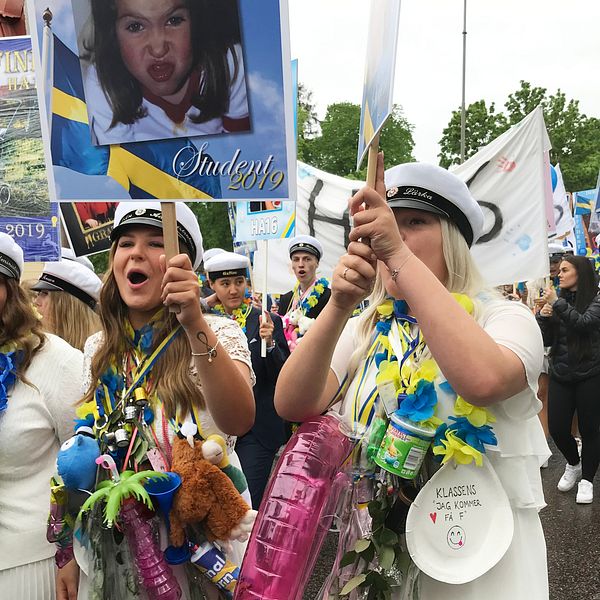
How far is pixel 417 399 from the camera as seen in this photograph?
181 cm

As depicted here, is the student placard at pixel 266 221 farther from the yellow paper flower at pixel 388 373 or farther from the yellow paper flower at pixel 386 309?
the yellow paper flower at pixel 388 373

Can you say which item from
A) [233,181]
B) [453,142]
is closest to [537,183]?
[233,181]

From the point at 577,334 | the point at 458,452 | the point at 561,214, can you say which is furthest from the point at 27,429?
the point at 561,214

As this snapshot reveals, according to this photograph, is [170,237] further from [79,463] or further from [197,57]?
[79,463]

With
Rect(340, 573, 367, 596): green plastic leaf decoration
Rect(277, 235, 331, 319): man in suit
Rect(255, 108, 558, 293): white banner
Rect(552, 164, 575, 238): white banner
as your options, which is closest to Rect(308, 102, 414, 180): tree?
Rect(552, 164, 575, 238): white banner

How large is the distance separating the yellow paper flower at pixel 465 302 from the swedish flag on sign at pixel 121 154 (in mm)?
732

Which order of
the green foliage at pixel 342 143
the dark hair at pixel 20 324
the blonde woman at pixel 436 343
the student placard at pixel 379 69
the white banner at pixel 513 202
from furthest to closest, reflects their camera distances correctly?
the green foliage at pixel 342 143, the white banner at pixel 513 202, the dark hair at pixel 20 324, the blonde woman at pixel 436 343, the student placard at pixel 379 69

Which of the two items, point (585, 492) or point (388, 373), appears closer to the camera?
point (388, 373)

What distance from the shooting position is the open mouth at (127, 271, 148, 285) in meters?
2.27

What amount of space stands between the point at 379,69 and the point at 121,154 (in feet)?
2.54

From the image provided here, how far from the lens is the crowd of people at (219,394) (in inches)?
68.5

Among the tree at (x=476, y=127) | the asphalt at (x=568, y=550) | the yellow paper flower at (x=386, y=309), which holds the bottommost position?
the asphalt at (x=568, y=550)

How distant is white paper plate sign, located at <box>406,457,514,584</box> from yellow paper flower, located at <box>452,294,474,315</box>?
1.36ft

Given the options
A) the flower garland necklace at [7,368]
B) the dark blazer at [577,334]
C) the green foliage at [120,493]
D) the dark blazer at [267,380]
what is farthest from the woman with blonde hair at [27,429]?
the dark blazer at [577,334]
